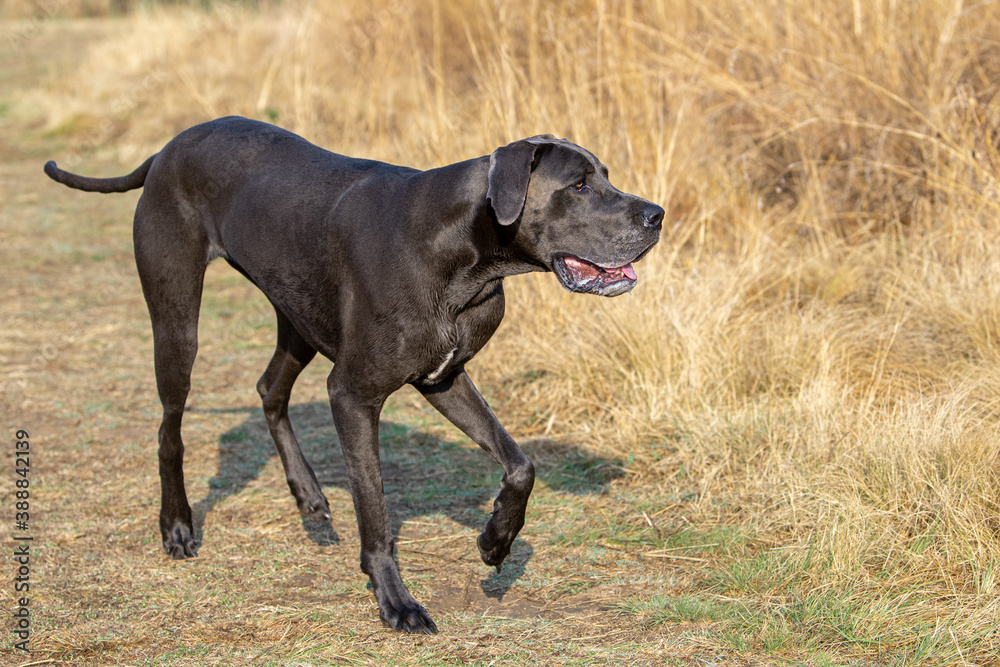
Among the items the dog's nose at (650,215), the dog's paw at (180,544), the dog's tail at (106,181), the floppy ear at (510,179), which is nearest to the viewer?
the floppy ear at (510,179)

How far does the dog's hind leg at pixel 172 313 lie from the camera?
416 cm

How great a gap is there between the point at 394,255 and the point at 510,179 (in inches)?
19.9

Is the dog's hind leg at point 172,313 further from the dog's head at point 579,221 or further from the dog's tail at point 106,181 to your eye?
the dog's head at point 579,221

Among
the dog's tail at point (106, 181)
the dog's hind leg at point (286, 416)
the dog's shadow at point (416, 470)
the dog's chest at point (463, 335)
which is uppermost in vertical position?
the dog's chest at point (463, 335)

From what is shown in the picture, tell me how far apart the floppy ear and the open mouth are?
28 cm

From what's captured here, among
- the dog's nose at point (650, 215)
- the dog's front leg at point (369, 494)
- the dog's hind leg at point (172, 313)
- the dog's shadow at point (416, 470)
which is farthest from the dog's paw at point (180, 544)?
the dog's nose at point (650, 215)

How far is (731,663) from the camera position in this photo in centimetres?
324

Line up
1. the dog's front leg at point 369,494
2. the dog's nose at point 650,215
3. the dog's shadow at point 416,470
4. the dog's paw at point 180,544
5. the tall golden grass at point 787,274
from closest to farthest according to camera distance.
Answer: the dog's nose at point 650,215 → the dog's front leg at point 369,494 → the tall golden grass at point 787,274 → the dog's paw at point 180,544 → the dog's shadow at point 416,470

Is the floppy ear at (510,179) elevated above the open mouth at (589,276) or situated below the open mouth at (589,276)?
above

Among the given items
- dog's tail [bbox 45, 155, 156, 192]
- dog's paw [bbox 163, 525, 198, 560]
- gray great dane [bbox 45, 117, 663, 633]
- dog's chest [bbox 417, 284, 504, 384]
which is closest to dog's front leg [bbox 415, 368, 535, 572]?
gray great dane [bbox 45, 117, 663, 633]

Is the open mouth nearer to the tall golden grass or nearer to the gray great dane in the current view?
the gray great dane

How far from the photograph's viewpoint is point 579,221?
3441mm

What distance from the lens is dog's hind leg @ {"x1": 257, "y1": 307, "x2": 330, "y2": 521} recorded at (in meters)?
4.43

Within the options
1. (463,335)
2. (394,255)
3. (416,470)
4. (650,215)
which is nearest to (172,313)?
(394,255)
